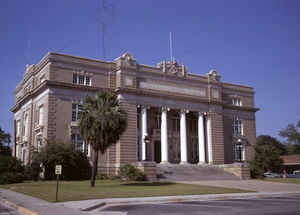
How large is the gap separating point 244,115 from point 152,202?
4244cm

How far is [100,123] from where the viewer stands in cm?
2966

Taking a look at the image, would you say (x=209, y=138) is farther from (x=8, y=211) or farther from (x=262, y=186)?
(x=8, y=211)

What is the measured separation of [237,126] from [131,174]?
27.2 m

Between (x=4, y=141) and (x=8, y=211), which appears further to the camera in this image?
(x=4, y=141)

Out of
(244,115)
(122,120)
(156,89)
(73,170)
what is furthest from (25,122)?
(244,115)

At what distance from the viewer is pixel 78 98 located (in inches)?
1722

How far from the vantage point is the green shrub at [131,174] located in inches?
1460

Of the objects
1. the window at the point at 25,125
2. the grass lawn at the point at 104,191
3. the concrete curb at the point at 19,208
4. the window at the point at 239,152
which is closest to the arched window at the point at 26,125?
the window at the point at 25,125

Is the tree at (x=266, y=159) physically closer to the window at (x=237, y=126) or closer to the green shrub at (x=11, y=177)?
the window at (x=237, y=126)

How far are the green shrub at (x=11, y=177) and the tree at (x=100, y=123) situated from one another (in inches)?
414

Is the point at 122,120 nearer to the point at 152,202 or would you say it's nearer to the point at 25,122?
the point at 152,202

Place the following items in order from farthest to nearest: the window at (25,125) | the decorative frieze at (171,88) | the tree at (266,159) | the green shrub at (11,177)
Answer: the tree at (266,159) → the window at (25,125) → the decorative frieze at (171,88) → the green shrub at (11,177)

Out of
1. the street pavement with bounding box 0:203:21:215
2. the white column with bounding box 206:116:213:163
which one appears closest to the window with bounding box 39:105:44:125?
the white column with bounding box 206:116:213:163

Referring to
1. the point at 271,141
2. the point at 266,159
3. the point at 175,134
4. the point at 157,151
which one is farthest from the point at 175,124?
the point at 271,141
